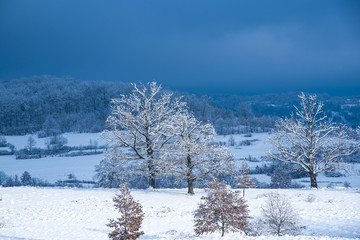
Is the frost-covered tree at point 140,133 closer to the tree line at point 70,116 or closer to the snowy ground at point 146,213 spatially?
the snowy ground at point 146,213

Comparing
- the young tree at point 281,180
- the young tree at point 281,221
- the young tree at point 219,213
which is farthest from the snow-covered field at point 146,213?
the young tree at point 281,180

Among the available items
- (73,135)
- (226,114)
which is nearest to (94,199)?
(73,135)

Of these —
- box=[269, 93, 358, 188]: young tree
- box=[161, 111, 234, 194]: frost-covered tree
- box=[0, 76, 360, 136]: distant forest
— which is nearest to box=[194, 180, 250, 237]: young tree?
box=[161, 111, 234, 194]: frost-covered tree

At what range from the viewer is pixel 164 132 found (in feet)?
78.0

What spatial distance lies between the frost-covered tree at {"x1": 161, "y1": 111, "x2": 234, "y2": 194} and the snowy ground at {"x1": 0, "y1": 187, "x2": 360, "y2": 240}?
6.00 ft

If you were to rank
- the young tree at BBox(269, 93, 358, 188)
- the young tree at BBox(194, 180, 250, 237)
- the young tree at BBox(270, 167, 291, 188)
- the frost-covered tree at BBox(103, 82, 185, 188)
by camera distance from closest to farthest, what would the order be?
the young tree at BBox(194, 180, 250, 237), the frost-covered tree at BBox(103, 82, 185, 188), the young tree at BBox(269, 93, 358, 188), the young tree at BBox(270, 167, 291, 188)

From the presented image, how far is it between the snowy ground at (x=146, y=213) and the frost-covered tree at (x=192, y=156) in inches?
72.0

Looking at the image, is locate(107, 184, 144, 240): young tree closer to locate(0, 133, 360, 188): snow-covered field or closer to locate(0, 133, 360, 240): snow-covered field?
locate(0, 133, 360, 240): snow-covered field

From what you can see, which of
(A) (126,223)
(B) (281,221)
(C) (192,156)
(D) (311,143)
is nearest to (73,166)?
(C) (192,156)

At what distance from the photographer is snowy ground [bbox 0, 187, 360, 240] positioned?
41.7 feet

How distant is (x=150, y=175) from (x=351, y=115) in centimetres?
15823

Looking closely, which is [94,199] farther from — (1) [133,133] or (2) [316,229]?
(2) [316,229]

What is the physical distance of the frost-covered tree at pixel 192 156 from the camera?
2025 cm

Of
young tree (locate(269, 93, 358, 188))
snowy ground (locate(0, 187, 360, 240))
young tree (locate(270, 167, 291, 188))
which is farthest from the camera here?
young tree (locate(270, 167, 291, 188))
